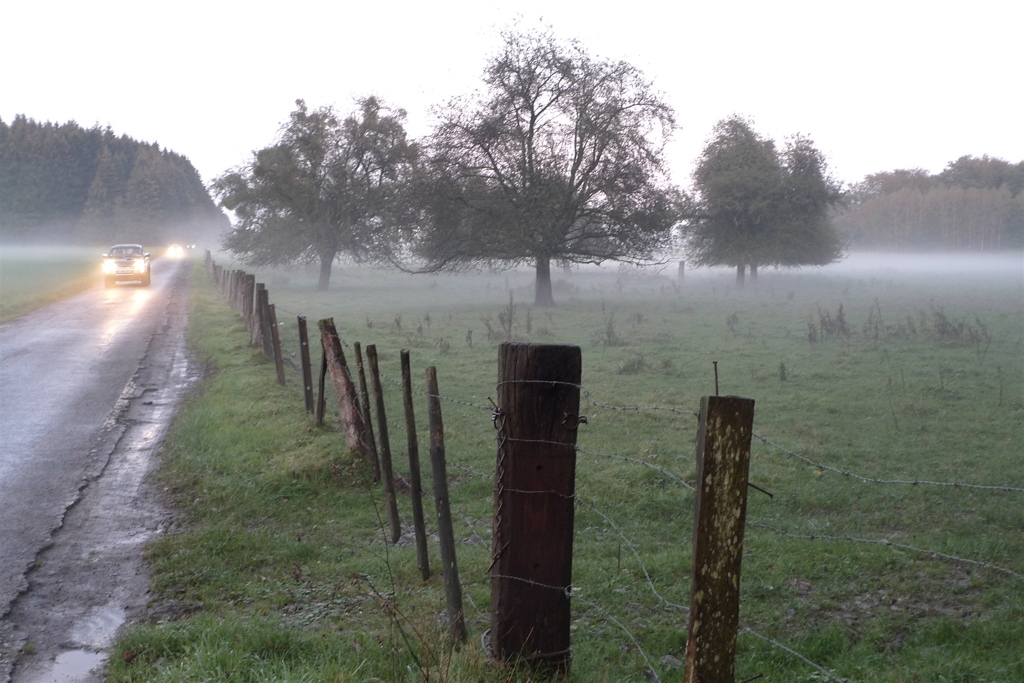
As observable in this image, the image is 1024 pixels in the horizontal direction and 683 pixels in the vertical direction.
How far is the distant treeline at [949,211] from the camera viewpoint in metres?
81.7

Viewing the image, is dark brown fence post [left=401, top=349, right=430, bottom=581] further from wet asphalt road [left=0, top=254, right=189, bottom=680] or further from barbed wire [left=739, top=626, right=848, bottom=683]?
wet asphalt road [left=0, top=254, right=189, bottom=680]

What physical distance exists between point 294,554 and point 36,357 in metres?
12.8

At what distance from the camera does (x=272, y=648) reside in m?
4.47

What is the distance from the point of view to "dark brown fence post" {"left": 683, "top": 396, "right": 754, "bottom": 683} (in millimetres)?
2676

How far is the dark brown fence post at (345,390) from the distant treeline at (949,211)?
73.9 metres

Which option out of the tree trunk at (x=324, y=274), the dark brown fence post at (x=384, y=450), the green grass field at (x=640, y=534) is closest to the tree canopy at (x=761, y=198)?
the tree trunk at (x=324, y=274)

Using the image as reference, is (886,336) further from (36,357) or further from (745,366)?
(36,357)

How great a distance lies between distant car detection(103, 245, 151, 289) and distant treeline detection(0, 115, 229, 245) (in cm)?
8019

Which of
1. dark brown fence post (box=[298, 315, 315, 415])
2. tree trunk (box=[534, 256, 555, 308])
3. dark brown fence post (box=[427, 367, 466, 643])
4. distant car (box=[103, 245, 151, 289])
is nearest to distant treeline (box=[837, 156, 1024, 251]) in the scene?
tree trunk (box=[534, 256, 555, 308])

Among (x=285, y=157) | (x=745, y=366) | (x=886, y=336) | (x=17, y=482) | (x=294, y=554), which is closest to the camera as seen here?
(x=294, y=554)

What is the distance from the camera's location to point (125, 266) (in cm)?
3966

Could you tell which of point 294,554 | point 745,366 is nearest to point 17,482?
point 294,554

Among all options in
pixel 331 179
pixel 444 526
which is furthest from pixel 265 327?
pixel 331 179

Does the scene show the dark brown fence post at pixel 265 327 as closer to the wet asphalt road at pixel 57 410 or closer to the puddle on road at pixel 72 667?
the wet asphalt road at pixel 57 410
